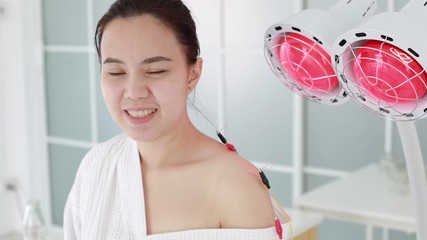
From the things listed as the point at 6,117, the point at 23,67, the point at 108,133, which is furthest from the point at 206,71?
the point at 6,117

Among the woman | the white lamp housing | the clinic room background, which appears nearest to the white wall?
the clinic room background

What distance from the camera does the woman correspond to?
98cm

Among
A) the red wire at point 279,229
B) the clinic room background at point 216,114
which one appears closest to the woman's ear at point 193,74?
the red wire at point 279,229

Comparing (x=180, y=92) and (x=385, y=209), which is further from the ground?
(x=180, y=92)

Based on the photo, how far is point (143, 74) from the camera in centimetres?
98

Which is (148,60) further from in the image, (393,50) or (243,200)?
(393,50)

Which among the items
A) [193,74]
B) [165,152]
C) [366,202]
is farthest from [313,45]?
[366,202]

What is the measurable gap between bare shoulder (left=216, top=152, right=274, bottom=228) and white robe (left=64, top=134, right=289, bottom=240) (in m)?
0.03

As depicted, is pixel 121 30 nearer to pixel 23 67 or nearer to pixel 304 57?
pixel 304 57

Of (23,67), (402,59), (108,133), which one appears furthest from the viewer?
(23,67)

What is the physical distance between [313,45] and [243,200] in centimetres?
28

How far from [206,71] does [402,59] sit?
6.92 feet

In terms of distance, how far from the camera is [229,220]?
100cm

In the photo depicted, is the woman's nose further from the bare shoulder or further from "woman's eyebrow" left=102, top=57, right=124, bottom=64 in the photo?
the bare shoulder
